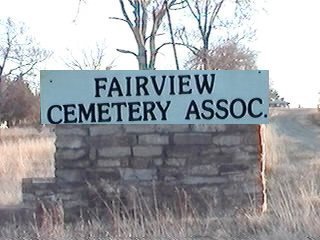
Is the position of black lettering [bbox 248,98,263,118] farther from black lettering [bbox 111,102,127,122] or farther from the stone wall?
black lettering [bbox 111,102,127,122]

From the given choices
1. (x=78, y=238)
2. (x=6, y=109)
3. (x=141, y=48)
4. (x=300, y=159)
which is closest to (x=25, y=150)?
(x=141, y=48)

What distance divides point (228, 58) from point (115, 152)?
809 inches

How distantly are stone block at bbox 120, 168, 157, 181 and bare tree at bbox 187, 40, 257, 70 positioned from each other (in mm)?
17420

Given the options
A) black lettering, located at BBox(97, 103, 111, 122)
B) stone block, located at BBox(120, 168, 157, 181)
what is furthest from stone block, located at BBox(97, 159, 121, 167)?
black lettering, located at BBox(97, 103, 111, 122)

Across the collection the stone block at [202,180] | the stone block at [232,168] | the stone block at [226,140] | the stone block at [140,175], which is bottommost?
the stone block at [202,180]

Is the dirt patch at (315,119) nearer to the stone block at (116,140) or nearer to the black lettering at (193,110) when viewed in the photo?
the black lettering at (193,110)

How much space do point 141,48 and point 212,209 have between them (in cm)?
1329

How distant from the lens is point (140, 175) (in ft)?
29.5

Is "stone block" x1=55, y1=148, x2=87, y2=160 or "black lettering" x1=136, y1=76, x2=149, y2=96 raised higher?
"black lettering" x1=136, y1=76, x2=149, y2=96

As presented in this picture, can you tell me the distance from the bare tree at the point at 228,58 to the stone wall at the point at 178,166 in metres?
17.3

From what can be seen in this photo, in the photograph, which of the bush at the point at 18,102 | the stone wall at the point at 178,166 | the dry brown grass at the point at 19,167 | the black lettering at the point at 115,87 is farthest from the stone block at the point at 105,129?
the bush at the point at 18,102

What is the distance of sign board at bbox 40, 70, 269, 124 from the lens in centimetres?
894

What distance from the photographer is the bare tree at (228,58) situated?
2767cm

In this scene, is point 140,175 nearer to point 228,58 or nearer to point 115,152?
point 115,152
